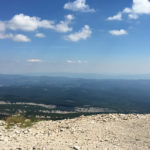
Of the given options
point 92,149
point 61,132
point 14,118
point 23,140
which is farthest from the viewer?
point 14,118

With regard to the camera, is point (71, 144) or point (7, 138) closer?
point (71, 144)

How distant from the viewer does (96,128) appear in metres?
10.1

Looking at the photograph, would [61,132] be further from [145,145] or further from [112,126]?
[145,145]

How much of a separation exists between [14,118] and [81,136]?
5673 mm

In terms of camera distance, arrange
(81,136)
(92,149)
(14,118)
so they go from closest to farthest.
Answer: (92,149) → (81,136) → (14,118)

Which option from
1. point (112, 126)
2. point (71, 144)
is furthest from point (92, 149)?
point (112, 126)

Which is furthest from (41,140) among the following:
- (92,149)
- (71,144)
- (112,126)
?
(112,126)

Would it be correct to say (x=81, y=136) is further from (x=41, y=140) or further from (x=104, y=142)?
(x=41, y=140)

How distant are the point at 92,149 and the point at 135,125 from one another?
4689mm

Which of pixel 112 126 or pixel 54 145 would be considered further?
pixel 112 126

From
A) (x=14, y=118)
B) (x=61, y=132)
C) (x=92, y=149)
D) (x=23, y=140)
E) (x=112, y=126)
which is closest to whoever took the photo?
(x=92, y=149)

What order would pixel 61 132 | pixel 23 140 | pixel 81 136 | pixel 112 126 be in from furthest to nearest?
pixel 112 126, pixel 61 132, pixel 81 136, pixel 23 140

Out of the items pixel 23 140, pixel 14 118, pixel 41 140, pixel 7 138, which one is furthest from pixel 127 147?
pixel 14 118

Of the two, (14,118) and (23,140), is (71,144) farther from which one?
(14,118)
